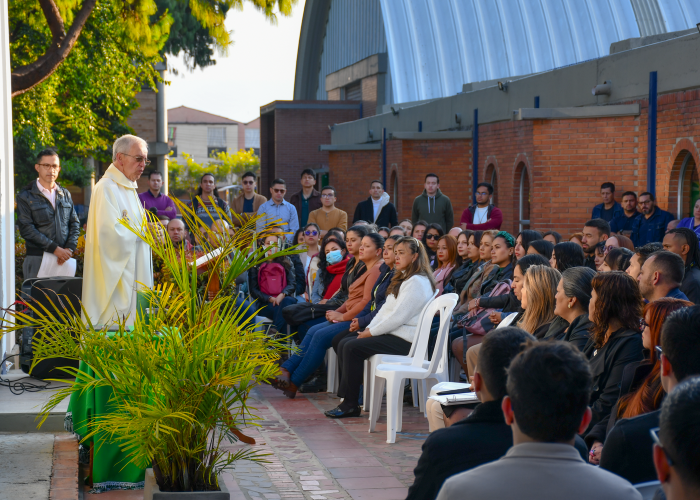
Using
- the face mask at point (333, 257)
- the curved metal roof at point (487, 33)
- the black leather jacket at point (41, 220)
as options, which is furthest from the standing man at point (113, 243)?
the curved metal roof at point (487, 33)

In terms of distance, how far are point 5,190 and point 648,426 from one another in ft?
22.4

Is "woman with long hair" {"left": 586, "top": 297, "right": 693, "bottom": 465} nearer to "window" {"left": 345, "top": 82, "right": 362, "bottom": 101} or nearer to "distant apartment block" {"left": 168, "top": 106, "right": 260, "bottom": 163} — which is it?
"window" {"left": 345, "top": 82, "right": 362, "bottom": 101}

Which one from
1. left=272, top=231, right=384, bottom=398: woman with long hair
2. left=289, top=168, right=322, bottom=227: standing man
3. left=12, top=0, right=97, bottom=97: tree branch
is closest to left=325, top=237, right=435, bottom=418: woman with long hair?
left=272, top=231, right=384, bottom=398: woman with long hair

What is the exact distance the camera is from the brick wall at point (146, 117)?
32.9 meters

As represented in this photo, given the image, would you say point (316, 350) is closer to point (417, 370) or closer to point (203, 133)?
point (417, 370)

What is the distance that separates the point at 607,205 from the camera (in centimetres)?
1206

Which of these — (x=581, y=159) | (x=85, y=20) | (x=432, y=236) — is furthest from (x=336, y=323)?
(x=85, y=20)

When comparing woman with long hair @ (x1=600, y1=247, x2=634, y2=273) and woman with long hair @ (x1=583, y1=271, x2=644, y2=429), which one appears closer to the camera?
woman with long hair @ (x1=583, y1=271, x2=644, y2=429)

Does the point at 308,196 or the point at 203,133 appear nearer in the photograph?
the point at 308,196

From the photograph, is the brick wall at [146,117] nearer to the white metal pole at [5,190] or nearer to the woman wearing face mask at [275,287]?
the woman wearing face mask at [275,287]

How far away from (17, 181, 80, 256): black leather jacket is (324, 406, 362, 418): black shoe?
127 inches

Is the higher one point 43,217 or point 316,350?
point 43,217

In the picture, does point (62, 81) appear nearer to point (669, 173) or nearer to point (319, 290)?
point (319, 290)

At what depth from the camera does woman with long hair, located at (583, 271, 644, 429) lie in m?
4.16
